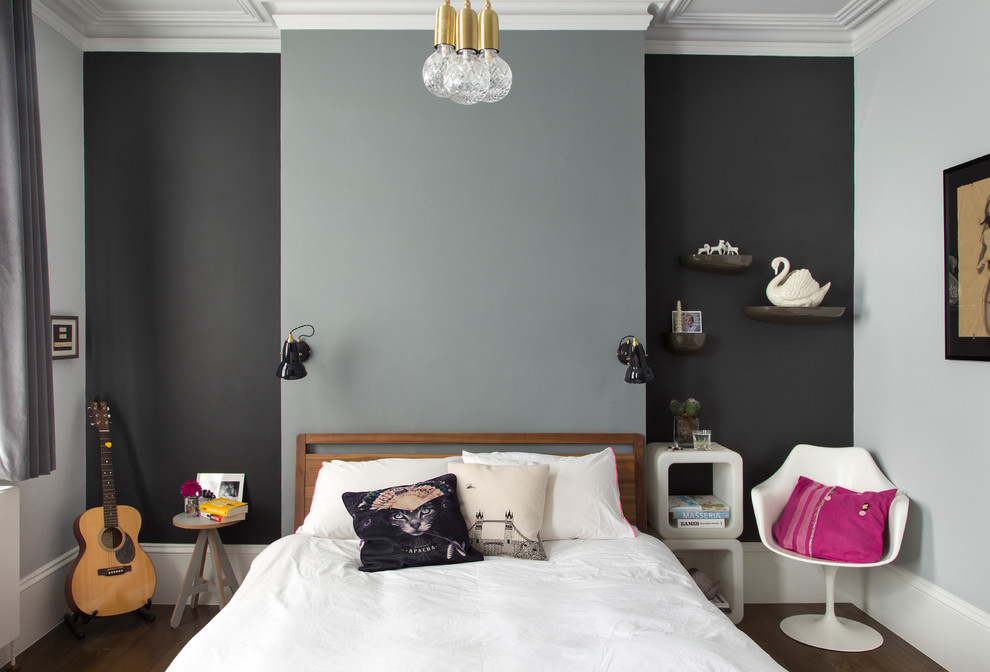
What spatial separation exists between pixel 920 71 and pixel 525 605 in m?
2.94

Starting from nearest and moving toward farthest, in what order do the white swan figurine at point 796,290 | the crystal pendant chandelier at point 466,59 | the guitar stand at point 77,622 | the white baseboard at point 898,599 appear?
the crystal pendant chandelier at point 466,59 < the white baseboard at point 898,599 < the guitar stand at point 77,622 < the white swan figurine at point 796,290

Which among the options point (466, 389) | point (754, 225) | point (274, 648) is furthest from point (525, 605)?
point (754, 225)

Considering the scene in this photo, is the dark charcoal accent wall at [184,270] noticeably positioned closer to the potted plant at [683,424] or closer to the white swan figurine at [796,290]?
the potted plant at [683,424]

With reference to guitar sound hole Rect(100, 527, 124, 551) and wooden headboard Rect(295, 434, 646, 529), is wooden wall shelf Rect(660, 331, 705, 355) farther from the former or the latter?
guitar sound hole Rect(100, 527, 124, 551)

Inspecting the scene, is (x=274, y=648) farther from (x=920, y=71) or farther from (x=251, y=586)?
(x=920, y=71)

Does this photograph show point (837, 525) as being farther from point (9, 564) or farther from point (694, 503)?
point (9, 564)

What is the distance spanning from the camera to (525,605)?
1.98 m

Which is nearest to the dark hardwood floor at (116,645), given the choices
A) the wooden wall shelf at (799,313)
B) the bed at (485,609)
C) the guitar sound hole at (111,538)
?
the guitar sound hole at (111,538)

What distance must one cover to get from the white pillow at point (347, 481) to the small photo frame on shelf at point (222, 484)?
716 mm

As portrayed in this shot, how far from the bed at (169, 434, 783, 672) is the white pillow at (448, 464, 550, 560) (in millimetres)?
22

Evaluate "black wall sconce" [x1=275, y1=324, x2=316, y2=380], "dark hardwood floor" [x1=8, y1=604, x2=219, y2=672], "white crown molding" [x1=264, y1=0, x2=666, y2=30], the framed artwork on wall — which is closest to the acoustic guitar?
"dark hardwood floor" [x1=8, y1=604, x2=219, y2=672]

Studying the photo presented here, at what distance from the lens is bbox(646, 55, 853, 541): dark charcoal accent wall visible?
336 centimetres

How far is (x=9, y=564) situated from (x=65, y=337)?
3.62 ft

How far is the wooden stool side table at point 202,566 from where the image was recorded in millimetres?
2961
